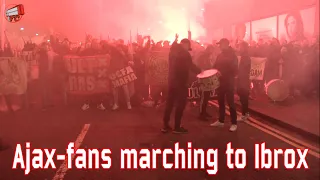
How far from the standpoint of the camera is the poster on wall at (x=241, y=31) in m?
9.64

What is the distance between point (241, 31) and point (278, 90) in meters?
2.54

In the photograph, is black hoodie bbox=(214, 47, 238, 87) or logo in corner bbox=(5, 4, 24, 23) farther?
logo in corner bbox=(5, 4, 24, 23)

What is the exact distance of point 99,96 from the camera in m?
7.71

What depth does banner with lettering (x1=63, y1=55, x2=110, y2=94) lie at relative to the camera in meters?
7.71

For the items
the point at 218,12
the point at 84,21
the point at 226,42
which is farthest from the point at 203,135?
the point at 218,12

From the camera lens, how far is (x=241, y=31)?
941cm

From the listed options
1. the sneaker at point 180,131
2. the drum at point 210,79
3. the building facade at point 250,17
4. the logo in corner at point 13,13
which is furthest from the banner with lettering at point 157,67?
the logo in corner at point 13,13

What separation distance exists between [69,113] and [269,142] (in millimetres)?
3770

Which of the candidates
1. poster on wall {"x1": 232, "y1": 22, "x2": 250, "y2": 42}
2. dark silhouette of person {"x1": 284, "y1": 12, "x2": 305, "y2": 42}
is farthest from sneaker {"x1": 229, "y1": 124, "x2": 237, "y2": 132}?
poster on wall {"x1": 232, "y1": 22, "x2": 250, "y2": 42}

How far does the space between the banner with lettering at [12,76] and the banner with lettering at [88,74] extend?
3.28 ft

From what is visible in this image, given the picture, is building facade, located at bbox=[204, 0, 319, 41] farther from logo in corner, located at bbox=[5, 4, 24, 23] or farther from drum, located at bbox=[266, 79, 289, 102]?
logo in corner, located at bbox=[5, 4, 24, 23]

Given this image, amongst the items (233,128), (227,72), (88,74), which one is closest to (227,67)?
(227,72)

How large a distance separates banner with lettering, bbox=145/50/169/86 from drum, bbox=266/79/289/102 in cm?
211

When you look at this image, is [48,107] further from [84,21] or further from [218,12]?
[218,12]
